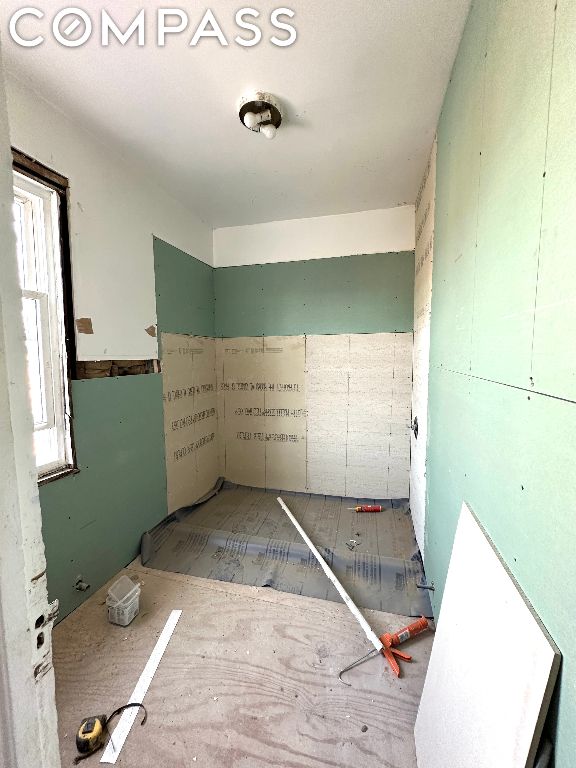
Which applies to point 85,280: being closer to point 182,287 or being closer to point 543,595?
point 182,287

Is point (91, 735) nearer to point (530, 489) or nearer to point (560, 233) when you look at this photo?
point (530, 489)

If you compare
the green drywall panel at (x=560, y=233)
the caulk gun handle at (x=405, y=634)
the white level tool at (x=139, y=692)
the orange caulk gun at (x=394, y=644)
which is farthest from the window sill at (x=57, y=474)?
the green drywall panel at (x=560, y=233)

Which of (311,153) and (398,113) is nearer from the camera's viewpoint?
(398,113)

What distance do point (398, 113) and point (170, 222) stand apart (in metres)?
1.79

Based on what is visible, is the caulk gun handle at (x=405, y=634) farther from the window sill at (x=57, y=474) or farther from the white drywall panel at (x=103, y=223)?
the white drywall panel at (x=103, y=223)

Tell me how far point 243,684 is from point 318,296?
276 centimetres

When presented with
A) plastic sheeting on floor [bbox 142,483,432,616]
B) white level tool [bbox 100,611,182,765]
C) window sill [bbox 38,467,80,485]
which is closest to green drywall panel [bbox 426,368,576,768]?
plastic sheeting on floor [bbox 142,483,432,616]

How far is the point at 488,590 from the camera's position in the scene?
86 cm

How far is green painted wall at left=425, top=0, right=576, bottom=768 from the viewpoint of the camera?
58 cm

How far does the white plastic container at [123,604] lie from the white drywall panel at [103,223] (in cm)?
133

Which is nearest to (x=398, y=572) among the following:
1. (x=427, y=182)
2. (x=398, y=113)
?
(x=427, y=182)

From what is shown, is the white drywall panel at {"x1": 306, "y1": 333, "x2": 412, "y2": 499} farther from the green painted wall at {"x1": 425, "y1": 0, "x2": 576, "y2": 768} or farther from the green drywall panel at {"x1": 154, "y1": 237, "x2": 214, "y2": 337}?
the green painted wall at {"x1": 425, "y1": 0, "x2": 576, "y2": 768}

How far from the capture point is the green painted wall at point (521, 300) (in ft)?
1.89

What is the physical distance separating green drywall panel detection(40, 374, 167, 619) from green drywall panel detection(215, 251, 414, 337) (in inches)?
48.5
